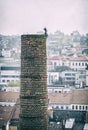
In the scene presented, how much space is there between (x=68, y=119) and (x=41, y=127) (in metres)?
Result: 1.21

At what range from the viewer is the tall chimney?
4.16 m

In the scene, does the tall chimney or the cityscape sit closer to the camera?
the tall chimney

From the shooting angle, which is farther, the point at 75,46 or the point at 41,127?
the point at 75,46

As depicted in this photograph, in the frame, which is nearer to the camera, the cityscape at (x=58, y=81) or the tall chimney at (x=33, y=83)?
the tall chimney at (x=33, y=83)

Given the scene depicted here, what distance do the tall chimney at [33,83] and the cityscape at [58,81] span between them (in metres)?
0.60

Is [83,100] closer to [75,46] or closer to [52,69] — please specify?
[52,69]

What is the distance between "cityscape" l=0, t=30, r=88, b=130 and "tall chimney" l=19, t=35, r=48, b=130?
0.60 metres

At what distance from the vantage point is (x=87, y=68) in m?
8.05

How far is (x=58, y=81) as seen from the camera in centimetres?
800

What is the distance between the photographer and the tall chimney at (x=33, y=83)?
4.16 m

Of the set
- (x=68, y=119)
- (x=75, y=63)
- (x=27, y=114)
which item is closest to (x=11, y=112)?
(x=68, y=119)

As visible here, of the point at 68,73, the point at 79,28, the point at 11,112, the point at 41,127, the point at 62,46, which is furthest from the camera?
the point at 62,46

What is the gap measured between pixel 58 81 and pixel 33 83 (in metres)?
3.86

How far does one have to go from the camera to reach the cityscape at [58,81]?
5203mm
